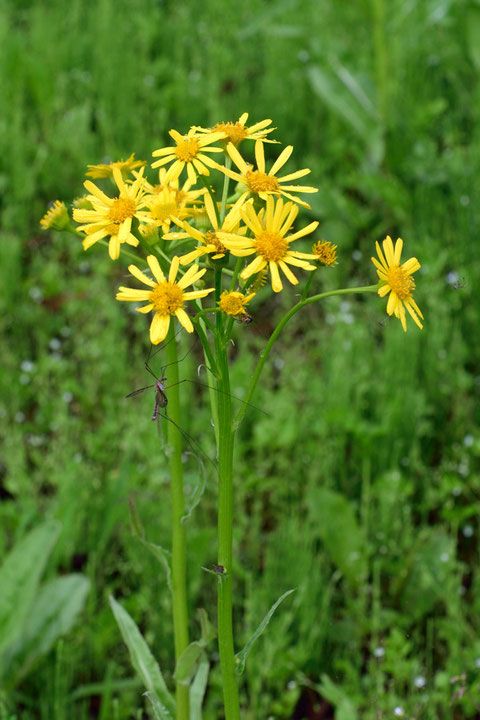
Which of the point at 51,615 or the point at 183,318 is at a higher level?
the point at 183,318

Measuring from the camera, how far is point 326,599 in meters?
1.97

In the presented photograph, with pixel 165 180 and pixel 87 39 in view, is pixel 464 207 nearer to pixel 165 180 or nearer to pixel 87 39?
pixel 165 180

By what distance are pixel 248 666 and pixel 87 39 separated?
13.2ft

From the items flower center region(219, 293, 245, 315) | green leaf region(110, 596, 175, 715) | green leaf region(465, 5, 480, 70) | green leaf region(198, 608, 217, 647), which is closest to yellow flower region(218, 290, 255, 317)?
flower center region(219, 293, 245, 315)

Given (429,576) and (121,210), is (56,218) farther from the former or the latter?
(429,576)

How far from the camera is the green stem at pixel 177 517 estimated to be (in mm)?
1266

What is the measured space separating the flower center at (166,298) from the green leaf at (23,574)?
1.04 metres

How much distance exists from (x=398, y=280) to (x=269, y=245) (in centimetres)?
22

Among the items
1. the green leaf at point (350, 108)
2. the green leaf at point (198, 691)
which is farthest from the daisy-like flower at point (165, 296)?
the green leaf at point (350, 108)

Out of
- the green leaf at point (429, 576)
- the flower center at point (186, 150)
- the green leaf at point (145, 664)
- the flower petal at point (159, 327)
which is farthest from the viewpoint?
the green leaf at point (429, 576)

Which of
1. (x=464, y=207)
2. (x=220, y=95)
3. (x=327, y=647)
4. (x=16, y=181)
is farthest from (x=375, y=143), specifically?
(x=327, y=647)

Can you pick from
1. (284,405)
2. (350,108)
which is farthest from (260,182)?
(350,108)

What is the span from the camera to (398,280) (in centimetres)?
114

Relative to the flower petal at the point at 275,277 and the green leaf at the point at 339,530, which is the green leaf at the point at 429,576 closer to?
the green leaf at the point at 339,530
